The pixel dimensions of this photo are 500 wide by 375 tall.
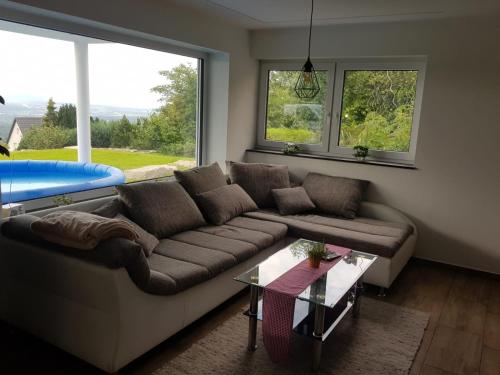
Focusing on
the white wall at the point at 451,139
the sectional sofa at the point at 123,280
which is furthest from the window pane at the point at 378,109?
the sectional sofa at the point at 123,280

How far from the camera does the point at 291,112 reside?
16.4 feet

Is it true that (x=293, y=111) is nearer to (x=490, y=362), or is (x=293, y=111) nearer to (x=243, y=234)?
(x=243, y=234)

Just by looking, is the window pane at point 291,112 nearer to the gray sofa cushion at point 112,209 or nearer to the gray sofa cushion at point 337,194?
the gray sofa cushion at point 337,194

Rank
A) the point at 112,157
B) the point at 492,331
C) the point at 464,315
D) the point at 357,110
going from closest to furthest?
the point at 492,331 < the point at 464,315 < the point at 112,157 < the point at 357,110

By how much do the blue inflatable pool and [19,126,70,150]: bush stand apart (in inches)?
5.2

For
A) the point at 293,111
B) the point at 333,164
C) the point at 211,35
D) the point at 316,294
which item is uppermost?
the point at 211,35

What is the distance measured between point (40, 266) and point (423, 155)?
3.48 meters

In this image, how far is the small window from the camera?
187 inches

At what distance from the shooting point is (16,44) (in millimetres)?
2961

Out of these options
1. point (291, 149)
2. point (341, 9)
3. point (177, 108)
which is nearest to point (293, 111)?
point (291, 149)

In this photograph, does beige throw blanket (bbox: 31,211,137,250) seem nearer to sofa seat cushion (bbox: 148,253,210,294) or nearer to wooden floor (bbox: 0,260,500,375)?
sofa seat cushion (bbox: 148,253,210,294)

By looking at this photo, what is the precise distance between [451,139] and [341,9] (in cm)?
161

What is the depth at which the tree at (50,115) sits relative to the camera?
3.27m

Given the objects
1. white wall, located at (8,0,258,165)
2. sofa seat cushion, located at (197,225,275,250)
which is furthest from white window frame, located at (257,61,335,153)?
sofa seat cushion, located at (197,225,275,250)
